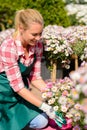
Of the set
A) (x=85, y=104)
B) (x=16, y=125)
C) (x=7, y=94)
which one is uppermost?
(x=85, y=104)

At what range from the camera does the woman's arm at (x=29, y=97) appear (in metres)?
3.00

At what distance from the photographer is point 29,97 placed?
3.01 meters

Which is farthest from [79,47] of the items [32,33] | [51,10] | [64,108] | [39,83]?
[51,10]

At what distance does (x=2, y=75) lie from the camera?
10.5 feet

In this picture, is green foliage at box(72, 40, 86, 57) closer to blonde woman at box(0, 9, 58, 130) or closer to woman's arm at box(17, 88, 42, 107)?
blonde woman at box(0, 9, 58, 130)

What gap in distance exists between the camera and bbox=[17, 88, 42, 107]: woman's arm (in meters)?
3.00

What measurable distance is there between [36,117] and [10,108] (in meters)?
0.22

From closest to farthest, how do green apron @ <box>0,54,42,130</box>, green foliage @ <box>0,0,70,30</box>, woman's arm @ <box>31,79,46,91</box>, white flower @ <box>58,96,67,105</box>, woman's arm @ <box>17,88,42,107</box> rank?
white flower @ <box>58,96,67,105</box>, woman's arm @ <box>17,88,42,107</box>, green apron @ <box>0,54,42,130</box>, woman's arm @ <box>31,79,46,91</box>, green foliage @ <box>0,0,70,30</box>

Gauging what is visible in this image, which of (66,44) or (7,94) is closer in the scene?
(7,94)

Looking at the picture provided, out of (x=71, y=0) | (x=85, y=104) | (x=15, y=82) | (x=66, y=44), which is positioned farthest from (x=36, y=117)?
(x=71, y=0)

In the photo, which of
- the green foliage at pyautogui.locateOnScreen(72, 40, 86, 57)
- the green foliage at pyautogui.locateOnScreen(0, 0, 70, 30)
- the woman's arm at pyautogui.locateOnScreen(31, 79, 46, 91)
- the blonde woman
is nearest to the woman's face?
the blonde woman

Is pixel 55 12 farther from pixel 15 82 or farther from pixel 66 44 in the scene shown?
pixel 15 82

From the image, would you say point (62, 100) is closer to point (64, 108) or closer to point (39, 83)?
point (64, 108)

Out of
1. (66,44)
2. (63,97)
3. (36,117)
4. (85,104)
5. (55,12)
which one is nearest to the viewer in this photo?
(85,104)
